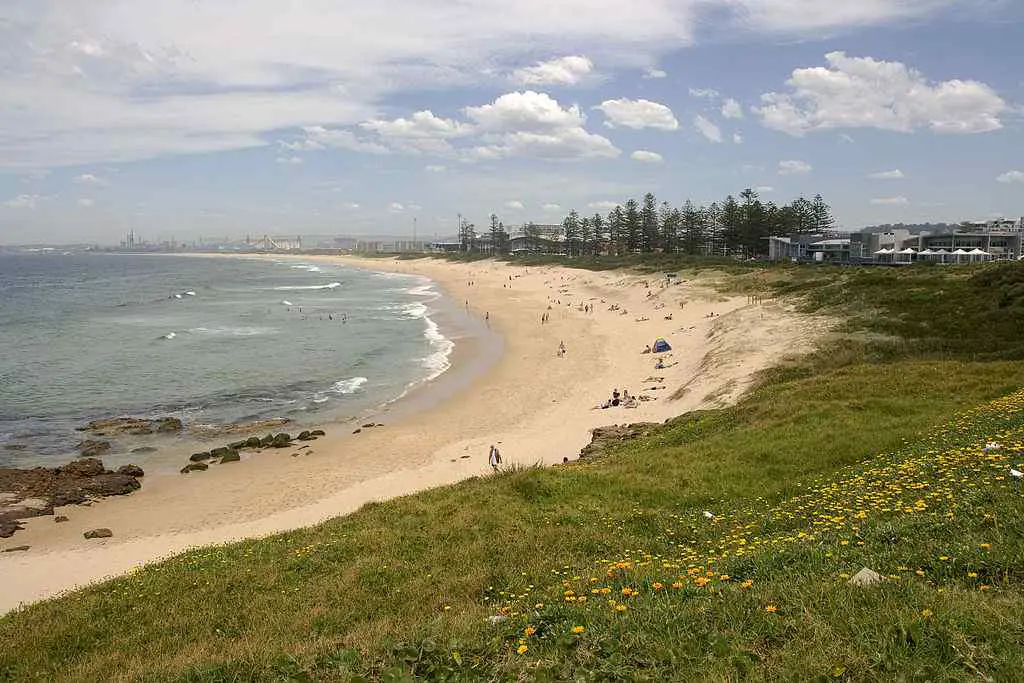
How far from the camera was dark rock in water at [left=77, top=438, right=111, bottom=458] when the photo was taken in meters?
25.6

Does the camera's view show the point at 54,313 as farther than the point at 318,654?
Yes

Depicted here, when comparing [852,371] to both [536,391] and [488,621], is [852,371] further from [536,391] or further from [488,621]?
[488,621]

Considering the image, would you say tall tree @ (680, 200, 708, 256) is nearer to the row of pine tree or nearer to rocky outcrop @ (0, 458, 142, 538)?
the row of pine tree

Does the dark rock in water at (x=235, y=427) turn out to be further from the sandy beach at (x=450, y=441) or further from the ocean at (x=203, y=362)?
the sandy beach at (x=450, y=441)

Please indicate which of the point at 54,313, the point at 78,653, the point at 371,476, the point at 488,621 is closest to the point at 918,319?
the point at 371,476

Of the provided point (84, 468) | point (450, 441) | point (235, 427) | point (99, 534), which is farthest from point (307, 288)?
point (99, 534)

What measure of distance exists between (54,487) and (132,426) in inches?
294

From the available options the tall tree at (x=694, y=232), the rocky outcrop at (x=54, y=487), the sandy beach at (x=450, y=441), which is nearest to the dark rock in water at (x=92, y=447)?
the rocky outcrop at (x=54, y=487)

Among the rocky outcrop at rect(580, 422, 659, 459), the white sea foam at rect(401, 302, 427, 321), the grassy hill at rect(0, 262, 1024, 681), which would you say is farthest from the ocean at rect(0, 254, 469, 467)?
the grassy hill at rect(0, 262, 1024, 681)

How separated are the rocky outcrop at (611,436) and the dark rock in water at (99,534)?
14166 millimetres

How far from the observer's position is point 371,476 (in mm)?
22406

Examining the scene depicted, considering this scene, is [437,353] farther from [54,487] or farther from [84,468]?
[54,487]

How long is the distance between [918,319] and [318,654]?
31.9 metres

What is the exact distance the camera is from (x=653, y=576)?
25.8ft
